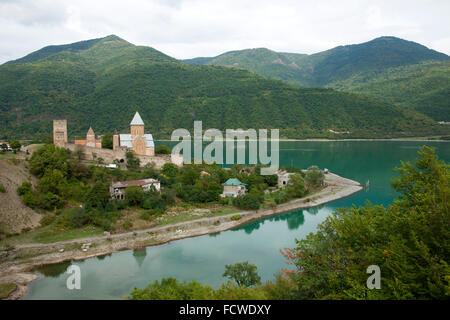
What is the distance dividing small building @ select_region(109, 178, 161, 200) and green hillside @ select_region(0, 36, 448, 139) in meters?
42.9

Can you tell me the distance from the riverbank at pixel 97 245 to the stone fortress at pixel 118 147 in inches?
347

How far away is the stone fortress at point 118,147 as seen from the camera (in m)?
24.5

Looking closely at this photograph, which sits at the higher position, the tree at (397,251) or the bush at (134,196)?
the tree at (397,251)

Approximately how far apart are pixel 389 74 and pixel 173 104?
94040 millimetres

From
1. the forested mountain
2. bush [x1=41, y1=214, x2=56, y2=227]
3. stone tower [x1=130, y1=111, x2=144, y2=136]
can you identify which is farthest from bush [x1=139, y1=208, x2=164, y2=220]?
the forested mountain

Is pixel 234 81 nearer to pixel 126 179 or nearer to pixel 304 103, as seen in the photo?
pixel 304 103

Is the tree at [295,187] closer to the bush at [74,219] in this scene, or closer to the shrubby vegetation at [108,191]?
the shrubby vegetation at [108,191]

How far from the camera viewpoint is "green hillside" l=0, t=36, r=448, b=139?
64.9m

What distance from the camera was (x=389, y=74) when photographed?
426ft

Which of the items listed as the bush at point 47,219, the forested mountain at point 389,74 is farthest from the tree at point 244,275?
the forested mountain at point 389,74

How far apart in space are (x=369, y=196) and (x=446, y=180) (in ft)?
71.2

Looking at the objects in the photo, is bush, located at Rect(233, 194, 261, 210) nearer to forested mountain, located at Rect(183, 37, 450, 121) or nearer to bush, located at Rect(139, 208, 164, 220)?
bush, located at Rect(139, 208, 164, 220)

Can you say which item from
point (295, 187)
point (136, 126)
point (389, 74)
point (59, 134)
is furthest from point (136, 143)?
point (389, 74)
